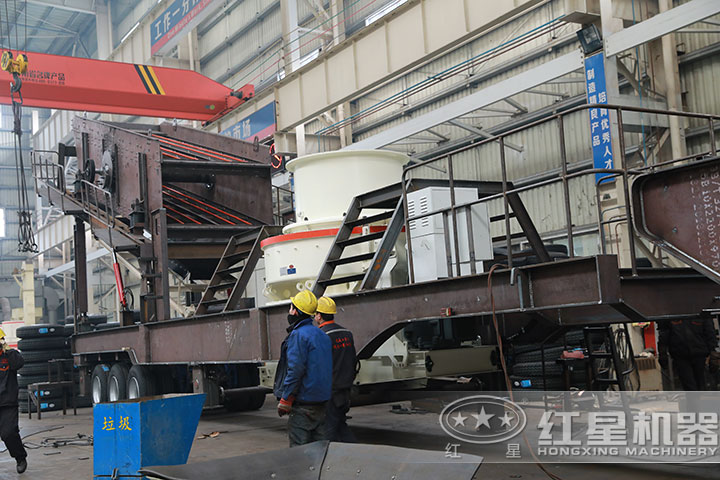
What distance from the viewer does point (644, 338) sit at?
1217 centimetres

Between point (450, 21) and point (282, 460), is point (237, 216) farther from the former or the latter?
point (282, 460)

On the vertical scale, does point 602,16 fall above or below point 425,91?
below

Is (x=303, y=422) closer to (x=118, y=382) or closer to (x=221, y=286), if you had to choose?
(x=221, y=286)

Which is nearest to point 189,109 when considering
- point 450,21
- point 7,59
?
point 7,59

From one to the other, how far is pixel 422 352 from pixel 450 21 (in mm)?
6806

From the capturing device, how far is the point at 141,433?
5754mm

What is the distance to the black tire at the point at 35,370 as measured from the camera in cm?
1539

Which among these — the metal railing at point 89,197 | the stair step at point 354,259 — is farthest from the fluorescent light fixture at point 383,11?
the stair step at point 354,259

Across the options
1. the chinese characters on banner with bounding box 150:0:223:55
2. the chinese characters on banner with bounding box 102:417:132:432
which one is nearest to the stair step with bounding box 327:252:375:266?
the chinese characters on banner with bounding box 102:417:132:432

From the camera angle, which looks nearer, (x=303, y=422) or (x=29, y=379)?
(x=303, y=422)

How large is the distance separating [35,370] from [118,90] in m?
6.04

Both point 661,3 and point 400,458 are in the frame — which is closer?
point 400,458

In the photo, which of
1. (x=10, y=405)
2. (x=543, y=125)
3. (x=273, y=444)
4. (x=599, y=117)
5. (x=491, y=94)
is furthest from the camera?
(x=543, y=125)

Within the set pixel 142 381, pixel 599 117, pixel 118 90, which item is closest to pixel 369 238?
pixel 599 117
